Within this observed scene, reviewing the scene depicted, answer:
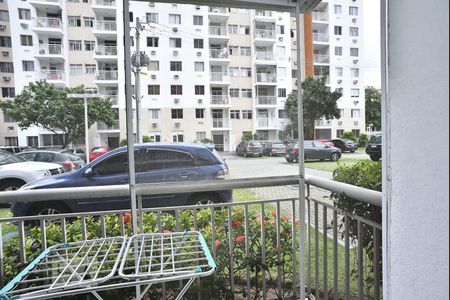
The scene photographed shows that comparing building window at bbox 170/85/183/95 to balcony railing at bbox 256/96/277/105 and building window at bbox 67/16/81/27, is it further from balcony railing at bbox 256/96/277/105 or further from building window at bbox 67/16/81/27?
building window at bbox 67/16/81/27

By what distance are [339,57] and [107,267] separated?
1.77 m

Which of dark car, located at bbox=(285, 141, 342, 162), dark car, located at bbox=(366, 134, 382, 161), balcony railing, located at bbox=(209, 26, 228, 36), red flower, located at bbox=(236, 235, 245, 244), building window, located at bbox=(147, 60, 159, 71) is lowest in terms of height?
red flower, located at bbox=(236, 235, 245, 244)

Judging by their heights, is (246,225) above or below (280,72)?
below

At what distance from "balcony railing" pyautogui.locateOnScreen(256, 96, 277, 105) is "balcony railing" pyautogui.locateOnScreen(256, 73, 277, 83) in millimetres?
97

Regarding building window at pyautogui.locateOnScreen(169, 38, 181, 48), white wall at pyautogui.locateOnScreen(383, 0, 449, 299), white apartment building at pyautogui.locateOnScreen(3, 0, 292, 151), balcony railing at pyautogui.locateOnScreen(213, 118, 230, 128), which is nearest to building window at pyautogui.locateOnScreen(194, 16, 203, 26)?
white apartment building at pyautogui.locateOnScreen(3, 0, 292, 151)

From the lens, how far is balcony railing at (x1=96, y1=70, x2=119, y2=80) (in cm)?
164

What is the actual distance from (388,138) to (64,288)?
107cm

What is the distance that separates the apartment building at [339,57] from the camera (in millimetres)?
1485

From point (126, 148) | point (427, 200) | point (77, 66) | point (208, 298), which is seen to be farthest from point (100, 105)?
point (427, 200)

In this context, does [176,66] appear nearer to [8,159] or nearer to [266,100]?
[266,100]

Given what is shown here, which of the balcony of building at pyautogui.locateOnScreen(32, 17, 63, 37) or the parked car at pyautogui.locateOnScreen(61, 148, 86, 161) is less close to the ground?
the balcony of building at pyautogui.locateOnScreen(32, 17, 63, 37)

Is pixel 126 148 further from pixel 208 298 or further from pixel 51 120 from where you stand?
pixel 208 298

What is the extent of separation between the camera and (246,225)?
1862 mm

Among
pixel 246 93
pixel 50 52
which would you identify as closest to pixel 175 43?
pixel 246 93
